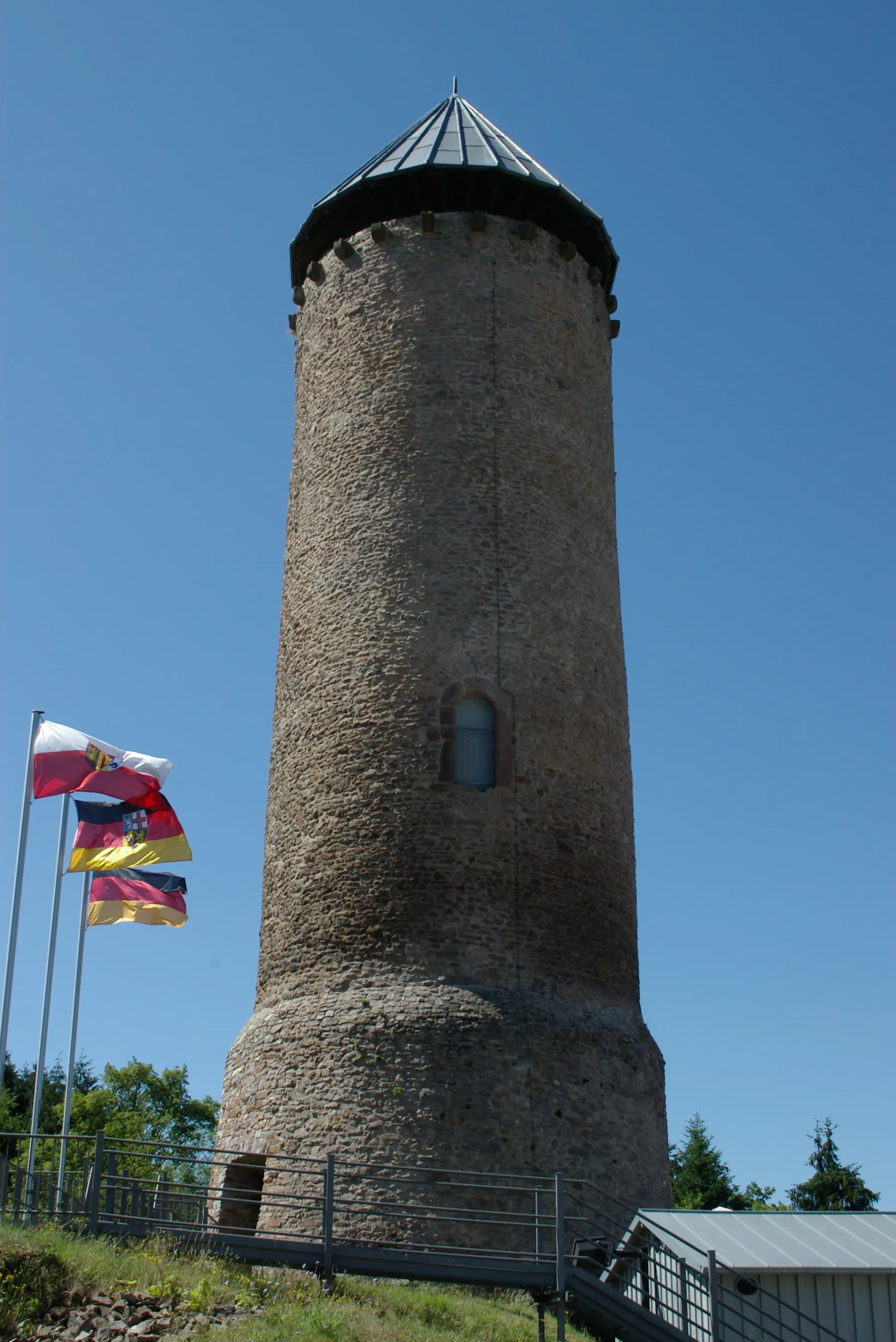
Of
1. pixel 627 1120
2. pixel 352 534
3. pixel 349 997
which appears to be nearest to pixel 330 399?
pixel 352 534

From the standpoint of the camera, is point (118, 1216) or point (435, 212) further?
point (435, 212)

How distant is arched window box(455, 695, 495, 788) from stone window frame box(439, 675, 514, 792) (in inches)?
2.0

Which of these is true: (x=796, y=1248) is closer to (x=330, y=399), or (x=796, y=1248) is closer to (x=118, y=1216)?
(x=118, y=1216)

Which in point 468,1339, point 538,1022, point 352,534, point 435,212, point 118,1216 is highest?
point 435,212

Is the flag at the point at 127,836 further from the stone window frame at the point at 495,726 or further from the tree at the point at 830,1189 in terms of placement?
the tree at the point at 830,1189

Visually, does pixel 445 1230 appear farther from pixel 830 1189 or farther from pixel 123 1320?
pixel 830 1189

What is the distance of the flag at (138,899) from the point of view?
2077cm

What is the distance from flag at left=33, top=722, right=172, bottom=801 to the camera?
1831 cm

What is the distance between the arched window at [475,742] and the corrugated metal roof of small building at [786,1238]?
571 centimetres

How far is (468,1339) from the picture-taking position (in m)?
11.7

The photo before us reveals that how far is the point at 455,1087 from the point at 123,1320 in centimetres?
532

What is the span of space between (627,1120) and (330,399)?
34.0ft

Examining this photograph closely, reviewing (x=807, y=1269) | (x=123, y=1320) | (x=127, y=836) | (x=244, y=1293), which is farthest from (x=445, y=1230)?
(x=127, y=836)

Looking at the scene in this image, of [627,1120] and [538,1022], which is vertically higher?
[538,1022]
